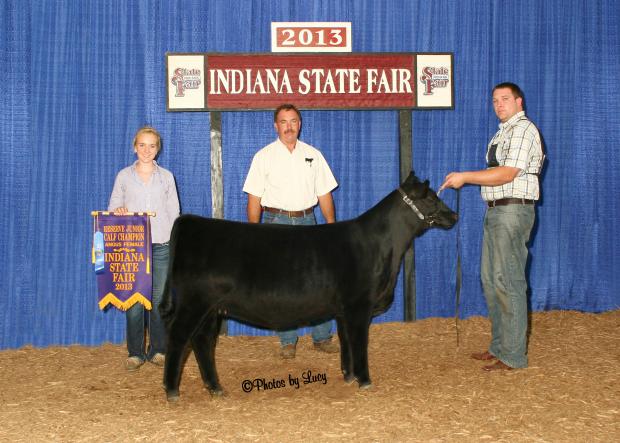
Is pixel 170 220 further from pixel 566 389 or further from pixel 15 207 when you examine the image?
pixel 566 389

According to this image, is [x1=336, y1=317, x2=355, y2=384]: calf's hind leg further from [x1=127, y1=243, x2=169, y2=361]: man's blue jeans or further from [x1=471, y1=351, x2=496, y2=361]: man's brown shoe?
[x1=127, y1=243, x2=169, y2=361]: man's blue jeans

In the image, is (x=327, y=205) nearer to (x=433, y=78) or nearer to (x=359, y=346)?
(x=359, y=346)

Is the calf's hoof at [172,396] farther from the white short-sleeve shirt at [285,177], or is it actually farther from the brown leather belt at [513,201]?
the brown leather belt at [513,201]

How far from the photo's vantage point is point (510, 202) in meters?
4.78

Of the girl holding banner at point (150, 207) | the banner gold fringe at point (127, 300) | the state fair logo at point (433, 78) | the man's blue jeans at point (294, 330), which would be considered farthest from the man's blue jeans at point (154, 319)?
the state fair logo at point (433, 78)

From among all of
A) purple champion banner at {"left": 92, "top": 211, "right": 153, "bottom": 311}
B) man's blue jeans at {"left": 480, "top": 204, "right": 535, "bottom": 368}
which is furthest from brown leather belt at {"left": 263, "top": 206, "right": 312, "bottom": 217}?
man's blue jeans at {"left": 480, "top": 204, "right": 535, "bottom": 368}

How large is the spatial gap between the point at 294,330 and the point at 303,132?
6.54ft

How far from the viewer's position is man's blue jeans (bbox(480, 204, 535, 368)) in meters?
4.78

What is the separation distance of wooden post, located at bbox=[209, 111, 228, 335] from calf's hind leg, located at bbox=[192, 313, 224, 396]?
1959mm

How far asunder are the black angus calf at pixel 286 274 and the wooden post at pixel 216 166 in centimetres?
188

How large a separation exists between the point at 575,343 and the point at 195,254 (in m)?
3.66

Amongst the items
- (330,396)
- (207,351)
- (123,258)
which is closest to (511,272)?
(330,396)

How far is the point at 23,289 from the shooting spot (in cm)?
596

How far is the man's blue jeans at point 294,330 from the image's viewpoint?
546 cm
